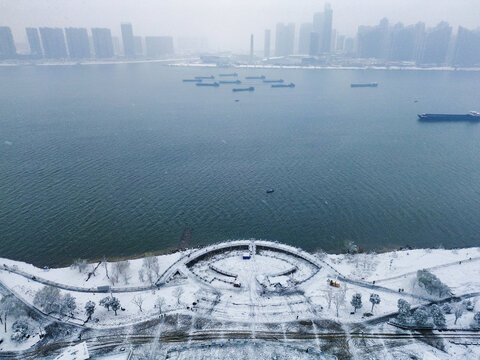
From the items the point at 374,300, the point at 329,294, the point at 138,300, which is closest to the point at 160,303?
the point at 138,300

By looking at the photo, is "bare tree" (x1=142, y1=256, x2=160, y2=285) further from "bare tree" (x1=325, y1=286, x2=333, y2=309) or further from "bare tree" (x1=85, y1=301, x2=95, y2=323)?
"bare tree" (x1=325, y1=286, x2=333, y2=309)

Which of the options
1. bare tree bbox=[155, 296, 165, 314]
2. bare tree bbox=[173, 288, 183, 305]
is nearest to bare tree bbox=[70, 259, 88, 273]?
bare tree bbox=[155, 296, 165, 314]

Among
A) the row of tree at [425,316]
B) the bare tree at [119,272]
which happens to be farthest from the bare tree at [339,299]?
the bare tree at [119,272]

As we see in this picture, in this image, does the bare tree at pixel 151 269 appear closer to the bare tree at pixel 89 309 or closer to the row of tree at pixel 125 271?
the row of tree at pixel 125 271

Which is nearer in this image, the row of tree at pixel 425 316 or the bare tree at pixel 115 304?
the row of tree at pixel 425 316

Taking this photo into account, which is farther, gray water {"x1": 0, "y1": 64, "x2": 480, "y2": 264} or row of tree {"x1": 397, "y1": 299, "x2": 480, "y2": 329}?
gray water {"x1": 0, "y1": 64, "x2": 480, "y2": 264}

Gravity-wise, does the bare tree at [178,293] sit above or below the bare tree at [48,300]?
below
